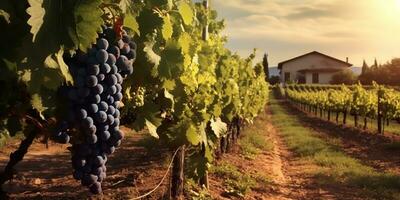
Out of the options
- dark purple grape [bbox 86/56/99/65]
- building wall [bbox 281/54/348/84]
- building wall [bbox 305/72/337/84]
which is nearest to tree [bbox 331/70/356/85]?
building wall [bbox 305/72/337/84]

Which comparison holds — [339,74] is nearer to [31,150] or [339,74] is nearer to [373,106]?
[373,106]

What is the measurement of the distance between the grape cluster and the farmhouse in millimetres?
96989

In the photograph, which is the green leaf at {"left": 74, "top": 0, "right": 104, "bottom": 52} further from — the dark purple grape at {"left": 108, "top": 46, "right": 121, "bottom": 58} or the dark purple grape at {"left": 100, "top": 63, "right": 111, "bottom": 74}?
the dark purple grape at {"left": 108, "top": 46, "right": 121, "bottom": 58}

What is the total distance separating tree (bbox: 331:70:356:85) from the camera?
287 ft

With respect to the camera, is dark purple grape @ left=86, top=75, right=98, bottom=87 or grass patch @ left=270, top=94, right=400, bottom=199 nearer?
dark purple grape @ left=86, top=75, right=98, bottom=87

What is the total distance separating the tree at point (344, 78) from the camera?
87600 mm

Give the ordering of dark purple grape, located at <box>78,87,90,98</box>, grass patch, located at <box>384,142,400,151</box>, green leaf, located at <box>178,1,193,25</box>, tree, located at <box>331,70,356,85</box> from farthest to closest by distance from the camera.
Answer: tree, located at <box>331,70,356,85</box> < grass patch, located at <box>384,142,400,151</box> < green leaf, located at <box>178,1,193,25</box> < dark purple grape, located at <box>78,87,90,98</box>

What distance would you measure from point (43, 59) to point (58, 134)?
66cm

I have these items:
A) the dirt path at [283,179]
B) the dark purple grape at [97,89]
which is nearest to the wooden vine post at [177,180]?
the dirt path at [283,179]

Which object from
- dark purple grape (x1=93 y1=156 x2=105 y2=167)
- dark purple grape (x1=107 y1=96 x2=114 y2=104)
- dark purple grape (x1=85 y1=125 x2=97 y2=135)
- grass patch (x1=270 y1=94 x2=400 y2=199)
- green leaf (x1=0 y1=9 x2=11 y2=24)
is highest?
green leaf (x1=0 y1=9 x2=11 y2=24)

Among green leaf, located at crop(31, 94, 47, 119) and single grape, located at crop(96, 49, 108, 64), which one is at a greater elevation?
single grape, located at crop(96, 49, 108, 64)

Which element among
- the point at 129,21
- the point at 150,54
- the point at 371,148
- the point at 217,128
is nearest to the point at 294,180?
the point at 217,128

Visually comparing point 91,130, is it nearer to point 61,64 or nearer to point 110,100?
point 110,100

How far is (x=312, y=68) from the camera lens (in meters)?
104
